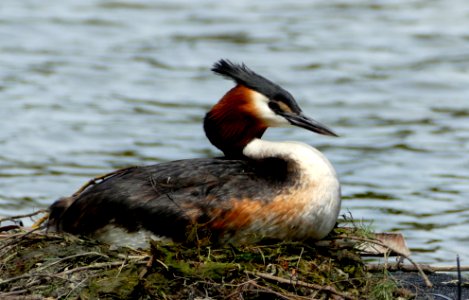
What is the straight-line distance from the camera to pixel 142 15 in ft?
66.5

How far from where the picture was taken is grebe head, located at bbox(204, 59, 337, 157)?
25.2 ft

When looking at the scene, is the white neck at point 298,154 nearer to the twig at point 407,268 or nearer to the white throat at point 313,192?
the white throat at point 313,192

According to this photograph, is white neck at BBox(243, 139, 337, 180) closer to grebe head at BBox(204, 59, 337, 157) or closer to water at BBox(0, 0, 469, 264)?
grebe head at BBox(204, 59, 337, 157)

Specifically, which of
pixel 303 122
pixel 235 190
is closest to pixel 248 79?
pixel 303 122

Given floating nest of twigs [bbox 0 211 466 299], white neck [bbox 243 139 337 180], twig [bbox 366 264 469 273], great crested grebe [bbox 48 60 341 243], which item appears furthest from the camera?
twig [bbox 366 264 469 273]

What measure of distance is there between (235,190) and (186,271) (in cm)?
62

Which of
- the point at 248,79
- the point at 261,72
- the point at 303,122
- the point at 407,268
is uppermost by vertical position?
the point at 248,79

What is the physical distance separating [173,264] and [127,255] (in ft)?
1.00

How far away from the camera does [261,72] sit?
16266 millimetres

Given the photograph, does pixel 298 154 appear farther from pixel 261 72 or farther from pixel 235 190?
pixel 261 72

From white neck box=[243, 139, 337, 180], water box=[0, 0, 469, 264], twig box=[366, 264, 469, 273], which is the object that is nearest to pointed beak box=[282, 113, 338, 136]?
white neck box=[243, 139, 337, 180]

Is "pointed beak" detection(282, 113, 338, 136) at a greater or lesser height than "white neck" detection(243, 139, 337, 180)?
greater

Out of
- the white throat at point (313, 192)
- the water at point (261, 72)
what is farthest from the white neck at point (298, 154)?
the water at point (261, 72)

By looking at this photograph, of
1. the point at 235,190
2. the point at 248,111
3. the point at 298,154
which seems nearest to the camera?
the point at 235,190
